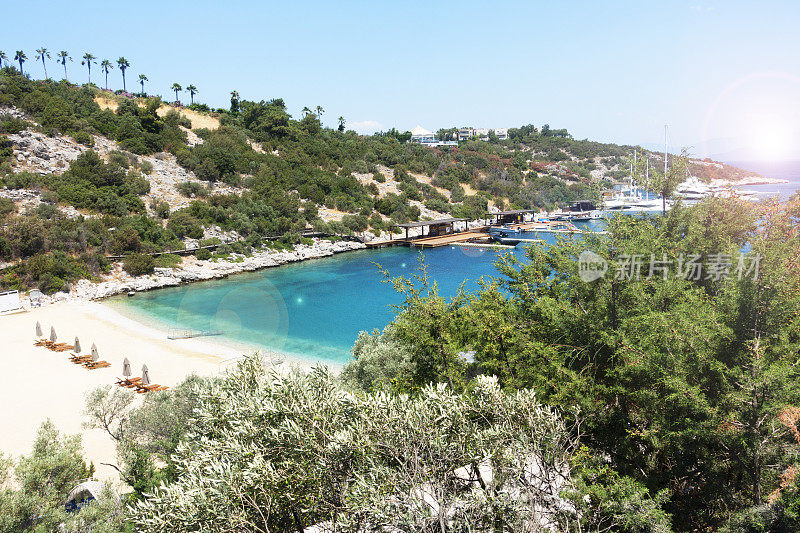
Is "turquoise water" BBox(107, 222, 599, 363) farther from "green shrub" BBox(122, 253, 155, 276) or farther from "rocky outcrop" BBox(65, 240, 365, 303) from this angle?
"green shrub" BBox(122, 253, 155, 276)

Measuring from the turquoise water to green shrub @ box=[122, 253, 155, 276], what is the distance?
100 inches

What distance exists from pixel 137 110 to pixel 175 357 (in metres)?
49.6

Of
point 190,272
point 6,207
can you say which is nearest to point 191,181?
point 190,272

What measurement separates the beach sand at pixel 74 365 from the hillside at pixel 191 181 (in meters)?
6.87

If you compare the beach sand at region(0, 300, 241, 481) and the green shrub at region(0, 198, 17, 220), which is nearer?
the beach sand at region(0, 300, 241, 481)

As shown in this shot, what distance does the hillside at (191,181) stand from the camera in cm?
3691

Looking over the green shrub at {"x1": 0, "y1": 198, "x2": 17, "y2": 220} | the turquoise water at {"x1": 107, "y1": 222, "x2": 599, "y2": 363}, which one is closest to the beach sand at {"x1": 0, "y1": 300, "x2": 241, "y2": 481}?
the turquoise water at {"x1": 107, "y1": 222, "x2": 599, "y2": 363}

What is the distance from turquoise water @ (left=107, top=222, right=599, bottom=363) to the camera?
27.1m

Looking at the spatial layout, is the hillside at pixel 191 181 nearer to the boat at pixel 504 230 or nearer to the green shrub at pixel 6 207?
the green shrub at pixel 6 207

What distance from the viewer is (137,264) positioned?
37.5 m

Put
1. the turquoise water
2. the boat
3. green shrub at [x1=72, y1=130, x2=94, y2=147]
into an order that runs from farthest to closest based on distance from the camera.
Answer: the boat < green shrub at [x1=72, y1=130, x2=94, y2=147] < the turquoise water

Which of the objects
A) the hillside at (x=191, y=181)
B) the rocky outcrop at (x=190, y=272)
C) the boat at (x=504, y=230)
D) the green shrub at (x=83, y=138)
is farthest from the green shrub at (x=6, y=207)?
the boat at (x=504, y=230)

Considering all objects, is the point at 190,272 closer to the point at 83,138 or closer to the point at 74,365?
the point at 74,365

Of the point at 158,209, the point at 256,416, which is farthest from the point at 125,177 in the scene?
the point at 256,416
